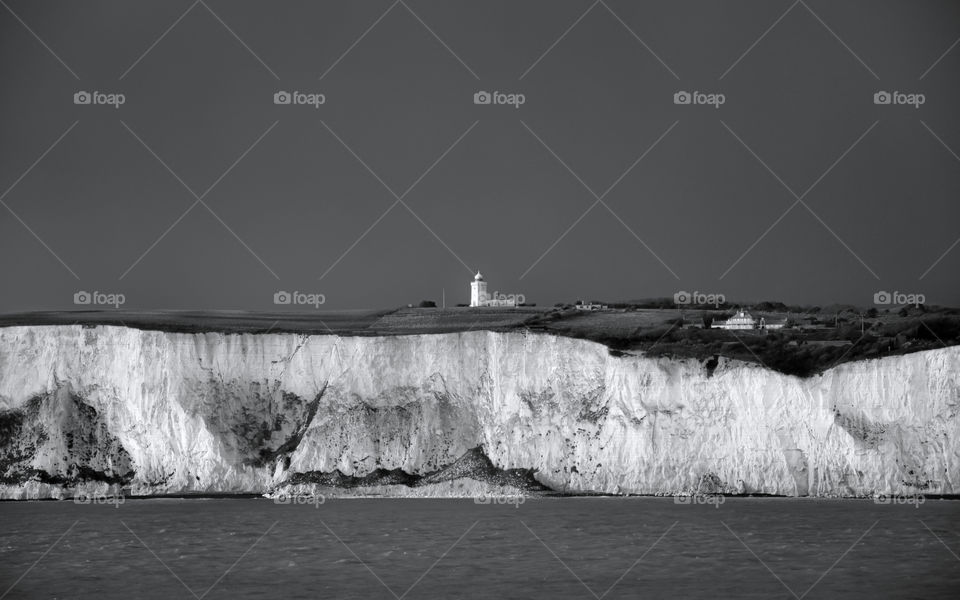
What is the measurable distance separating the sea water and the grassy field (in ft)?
21.6

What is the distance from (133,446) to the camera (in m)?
54.5

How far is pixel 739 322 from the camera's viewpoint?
194 ft

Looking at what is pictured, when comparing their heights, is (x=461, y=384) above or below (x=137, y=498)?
above

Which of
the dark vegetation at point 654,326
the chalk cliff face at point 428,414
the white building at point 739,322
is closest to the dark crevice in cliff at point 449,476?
the chalk cliff face at point 428,414

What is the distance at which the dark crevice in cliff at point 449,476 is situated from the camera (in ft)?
176

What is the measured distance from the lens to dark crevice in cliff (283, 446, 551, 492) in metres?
53.5

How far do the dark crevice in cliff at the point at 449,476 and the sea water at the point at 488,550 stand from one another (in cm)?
225

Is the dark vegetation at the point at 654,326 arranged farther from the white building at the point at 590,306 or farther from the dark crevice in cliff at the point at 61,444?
the dark crevice in cliff at the point at 61,444

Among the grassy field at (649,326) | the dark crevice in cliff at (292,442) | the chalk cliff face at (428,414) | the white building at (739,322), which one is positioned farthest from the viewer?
the white building at (739,322)

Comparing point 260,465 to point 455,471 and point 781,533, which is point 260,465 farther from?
point 781,533

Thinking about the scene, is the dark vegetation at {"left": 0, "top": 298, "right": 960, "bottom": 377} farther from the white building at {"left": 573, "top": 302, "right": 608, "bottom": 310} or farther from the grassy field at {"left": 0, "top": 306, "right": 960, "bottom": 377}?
the white building at {"left": 573, "top": 302, "right": 608, "bottom": 310}

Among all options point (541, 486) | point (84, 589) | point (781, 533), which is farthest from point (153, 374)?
point (781, 533)

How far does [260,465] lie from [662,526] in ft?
64.9

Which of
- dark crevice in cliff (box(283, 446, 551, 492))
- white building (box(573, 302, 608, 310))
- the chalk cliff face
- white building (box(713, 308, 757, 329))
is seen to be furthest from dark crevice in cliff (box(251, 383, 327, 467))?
white building (box(713, 308, 757, 329))
